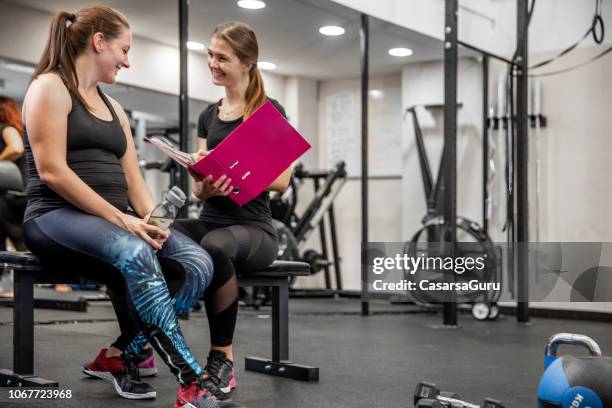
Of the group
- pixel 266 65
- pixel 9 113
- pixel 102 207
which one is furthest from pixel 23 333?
pixel 266 65

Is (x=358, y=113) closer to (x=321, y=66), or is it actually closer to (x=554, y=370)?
(x=321, y=66)

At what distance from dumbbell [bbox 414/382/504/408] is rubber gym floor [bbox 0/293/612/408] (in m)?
0.33

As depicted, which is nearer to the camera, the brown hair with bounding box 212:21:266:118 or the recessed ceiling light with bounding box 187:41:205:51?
the brown hair with bounding box 212:21:266:118

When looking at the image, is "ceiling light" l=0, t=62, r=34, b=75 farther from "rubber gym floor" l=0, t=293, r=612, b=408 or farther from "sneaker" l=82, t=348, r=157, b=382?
"sneaker" l=82, t=348, r=157, b=382

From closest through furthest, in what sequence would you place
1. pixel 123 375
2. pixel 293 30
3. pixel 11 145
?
pixel 123 375 < pixel 11 145 < pixel 293 30

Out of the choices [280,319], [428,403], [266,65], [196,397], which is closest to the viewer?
[428,403]

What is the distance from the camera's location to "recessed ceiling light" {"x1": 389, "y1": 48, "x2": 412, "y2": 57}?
5.68 meters

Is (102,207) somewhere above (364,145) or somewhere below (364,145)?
below

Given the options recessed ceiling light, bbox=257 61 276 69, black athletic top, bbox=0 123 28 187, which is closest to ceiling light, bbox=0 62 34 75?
black athletic top, bbox=0 123 28 187

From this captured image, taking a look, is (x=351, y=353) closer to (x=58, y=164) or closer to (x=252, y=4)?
(x=58, y=164)

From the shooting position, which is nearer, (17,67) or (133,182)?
(133,182)

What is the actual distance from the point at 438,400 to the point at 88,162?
1.05 metres

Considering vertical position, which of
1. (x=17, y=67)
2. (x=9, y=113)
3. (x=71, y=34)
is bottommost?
(x=71, y=34)

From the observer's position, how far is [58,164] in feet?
6.08
